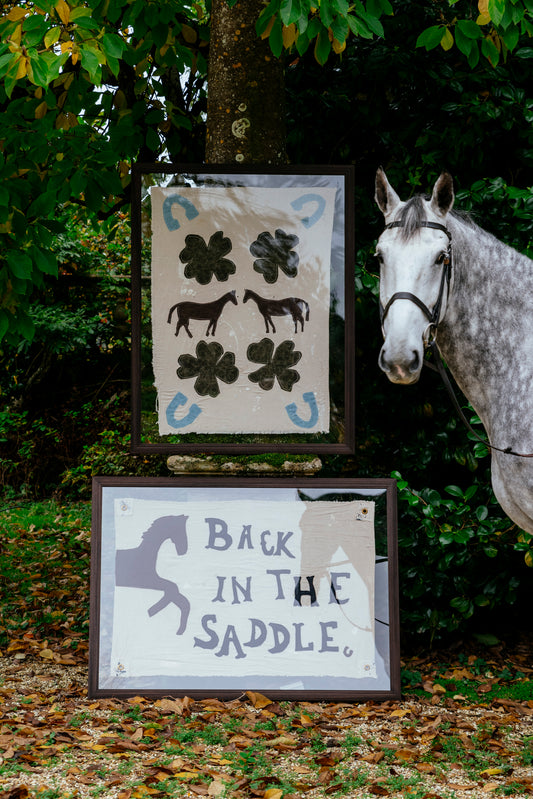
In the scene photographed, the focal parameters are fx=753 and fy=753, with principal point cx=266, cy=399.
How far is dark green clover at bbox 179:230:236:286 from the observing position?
3912 millimetres

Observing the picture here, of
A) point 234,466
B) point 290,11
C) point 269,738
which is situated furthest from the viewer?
point 234,466

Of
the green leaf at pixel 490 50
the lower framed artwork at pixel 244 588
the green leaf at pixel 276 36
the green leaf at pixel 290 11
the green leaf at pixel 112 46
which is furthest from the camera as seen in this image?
the lower framed artwork at pixel 244 588

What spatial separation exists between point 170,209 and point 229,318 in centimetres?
64

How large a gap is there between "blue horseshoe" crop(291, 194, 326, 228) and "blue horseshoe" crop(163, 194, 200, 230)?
522mm

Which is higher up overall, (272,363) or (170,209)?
(170,209)

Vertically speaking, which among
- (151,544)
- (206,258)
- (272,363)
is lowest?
(151,544)

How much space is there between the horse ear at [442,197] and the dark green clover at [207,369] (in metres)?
1.28

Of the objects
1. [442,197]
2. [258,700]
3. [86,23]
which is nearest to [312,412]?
[442,197]

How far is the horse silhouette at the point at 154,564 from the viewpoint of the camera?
389 centimetres

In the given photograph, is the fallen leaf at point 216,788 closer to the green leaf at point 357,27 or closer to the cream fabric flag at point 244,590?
the cream fabric flag at point 244,590

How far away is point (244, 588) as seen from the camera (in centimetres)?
392

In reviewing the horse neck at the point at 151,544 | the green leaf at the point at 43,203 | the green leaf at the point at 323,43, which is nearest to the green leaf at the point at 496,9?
the green leaf at the point at 323,43

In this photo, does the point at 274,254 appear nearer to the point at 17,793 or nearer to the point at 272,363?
the point at 272,363

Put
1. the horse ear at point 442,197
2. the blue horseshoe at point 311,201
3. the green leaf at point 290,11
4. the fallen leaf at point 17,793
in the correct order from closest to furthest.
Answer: the green leaf at point 290,11 → the fallen leaf at point 17,793 → the horse ear at point 442,197 → the blue horseshoe at point 311,201
